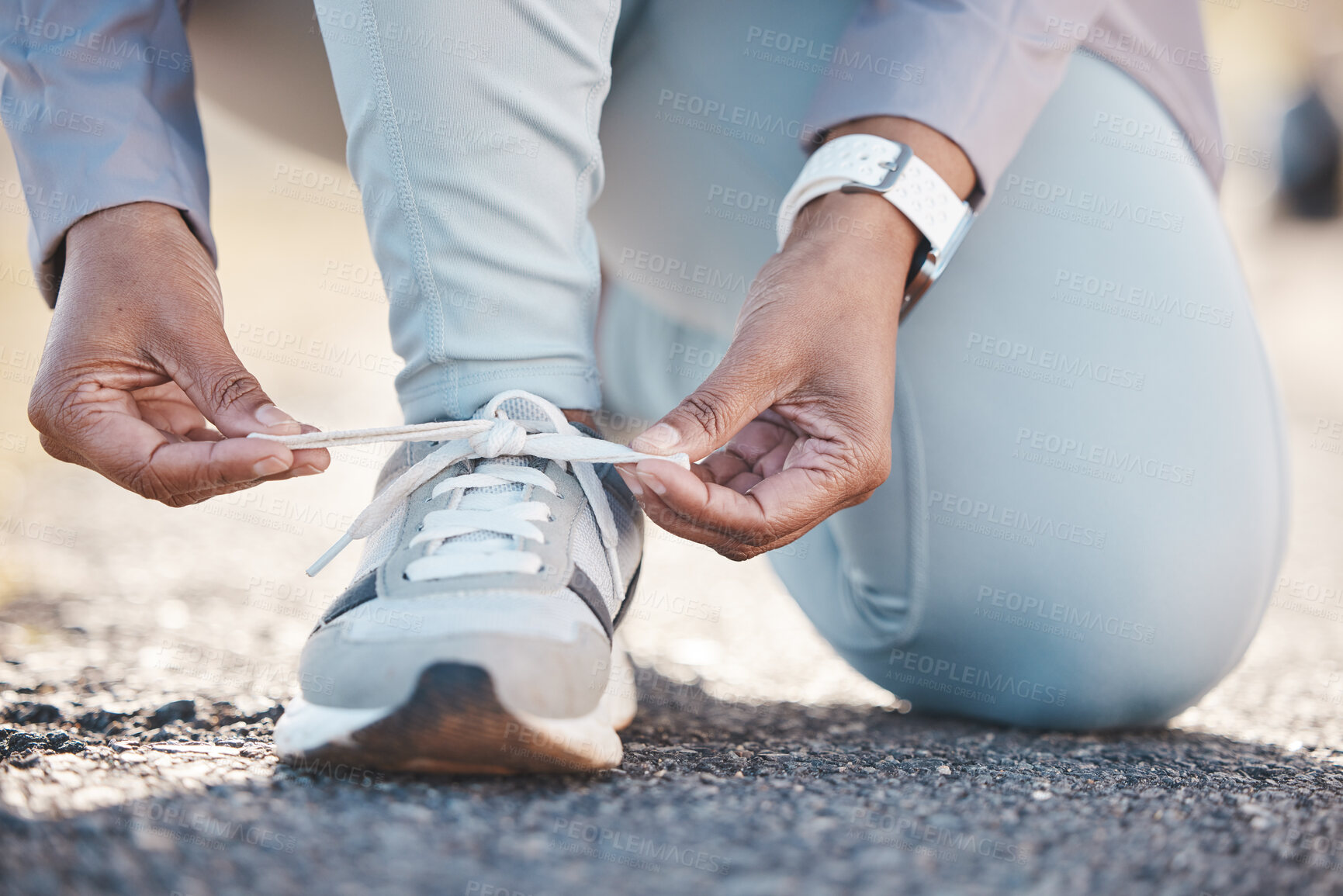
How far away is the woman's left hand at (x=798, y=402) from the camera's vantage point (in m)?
0.71

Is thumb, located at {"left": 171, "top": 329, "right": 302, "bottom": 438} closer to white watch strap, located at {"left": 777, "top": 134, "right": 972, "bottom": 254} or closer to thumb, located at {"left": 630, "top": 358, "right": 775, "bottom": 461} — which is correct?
thumb, located at {"left": 630, "top": 358, "right": 775, "bottom": 461}

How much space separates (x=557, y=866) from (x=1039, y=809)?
1.08ft

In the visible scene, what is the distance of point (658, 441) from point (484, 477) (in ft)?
0.56

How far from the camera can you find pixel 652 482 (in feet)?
2.28

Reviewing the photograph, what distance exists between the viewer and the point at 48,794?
585mm

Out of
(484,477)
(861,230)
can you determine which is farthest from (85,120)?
(861,230)

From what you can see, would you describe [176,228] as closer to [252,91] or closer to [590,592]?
[252,91]

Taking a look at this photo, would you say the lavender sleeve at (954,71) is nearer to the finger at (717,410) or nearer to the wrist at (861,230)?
the wrist at (861,230)

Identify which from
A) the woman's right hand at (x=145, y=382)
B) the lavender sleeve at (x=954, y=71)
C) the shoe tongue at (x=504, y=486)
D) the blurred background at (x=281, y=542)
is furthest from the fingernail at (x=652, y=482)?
the blurred background at (x=281, y=542)

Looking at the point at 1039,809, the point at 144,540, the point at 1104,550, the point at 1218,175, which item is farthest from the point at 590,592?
the point at 144,540

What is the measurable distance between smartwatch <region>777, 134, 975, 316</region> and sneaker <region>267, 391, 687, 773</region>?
1.04ft

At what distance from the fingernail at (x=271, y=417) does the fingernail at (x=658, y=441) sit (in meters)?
0.26

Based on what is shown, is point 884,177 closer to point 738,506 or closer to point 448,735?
point 738,506

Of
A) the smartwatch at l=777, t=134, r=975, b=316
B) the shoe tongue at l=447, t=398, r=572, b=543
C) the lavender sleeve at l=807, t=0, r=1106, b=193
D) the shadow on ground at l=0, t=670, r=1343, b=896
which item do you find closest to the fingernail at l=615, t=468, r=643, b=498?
the shoe tongue at l=447, t=398, r=572, b=543
